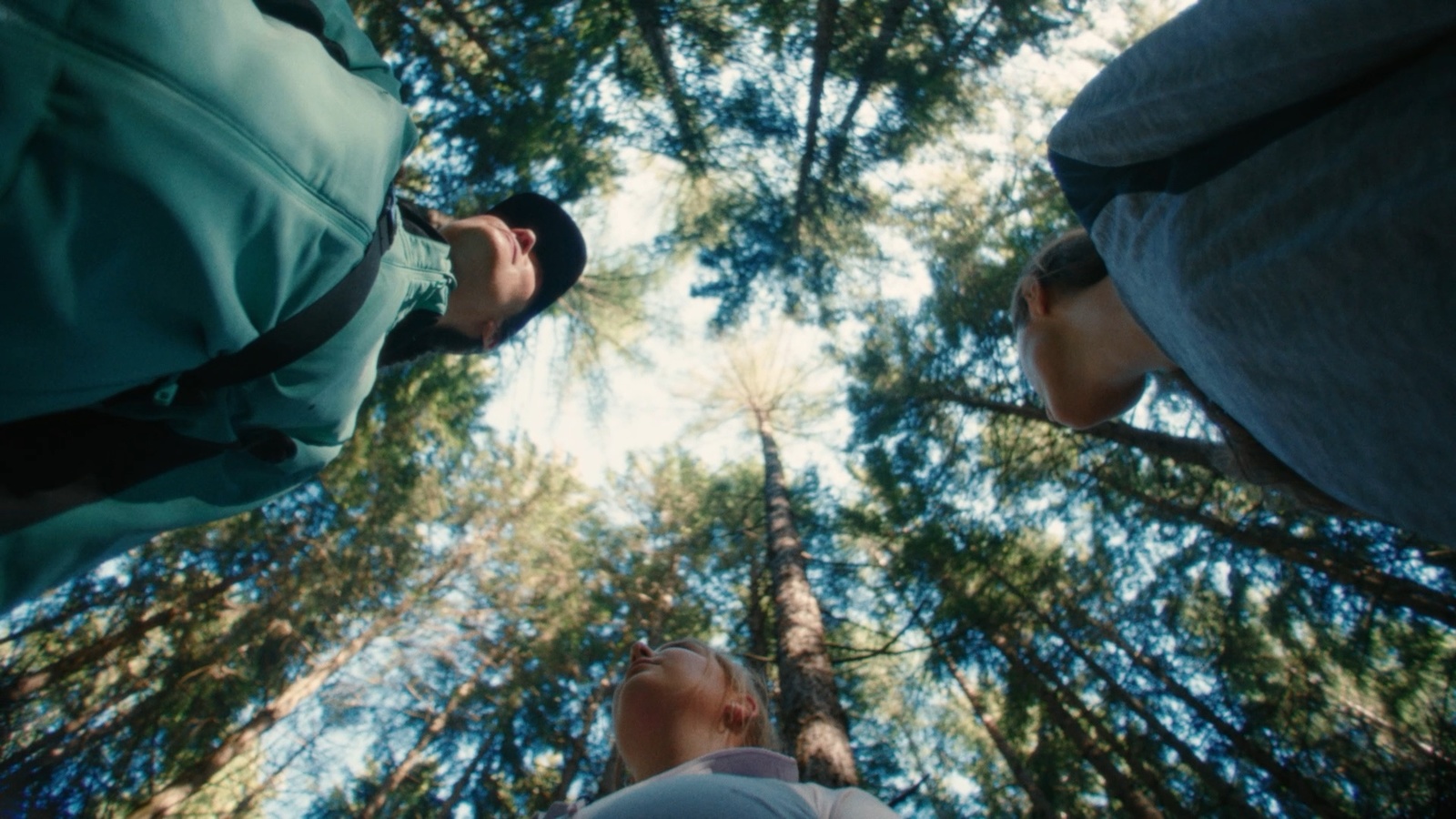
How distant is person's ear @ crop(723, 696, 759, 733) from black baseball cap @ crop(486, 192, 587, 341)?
5.95ft

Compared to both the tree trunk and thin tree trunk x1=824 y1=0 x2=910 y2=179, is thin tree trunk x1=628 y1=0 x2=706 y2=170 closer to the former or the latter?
thin tree trunk x1=824 y1=0 x2=910 y2=179

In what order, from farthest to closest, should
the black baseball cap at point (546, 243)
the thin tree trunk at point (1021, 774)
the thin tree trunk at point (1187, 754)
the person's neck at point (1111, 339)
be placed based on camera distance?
1. the thin tree trunk at point (1021, 774)
2. the thin tree trunk at point (1187, 754)
3. the black baseball cap at point (546, 243)
4. the person's neck at point (1111, 339)

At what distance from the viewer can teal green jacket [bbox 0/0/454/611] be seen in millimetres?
853

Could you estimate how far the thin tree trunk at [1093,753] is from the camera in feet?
21.9

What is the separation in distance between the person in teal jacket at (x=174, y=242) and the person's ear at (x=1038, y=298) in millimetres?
1872

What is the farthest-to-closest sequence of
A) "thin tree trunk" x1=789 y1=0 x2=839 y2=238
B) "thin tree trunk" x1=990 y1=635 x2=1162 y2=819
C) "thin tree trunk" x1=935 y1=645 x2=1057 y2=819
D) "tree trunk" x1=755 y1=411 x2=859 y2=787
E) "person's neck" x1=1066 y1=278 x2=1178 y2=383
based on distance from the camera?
"thin tree trunk" x1=990 y1=635 x2=1162 y2=819
"thin tree trunk" x1=935 y1=645 x2=1057 y2=819
"thin tree trunk" x1=789 y1=0 x2=839 y2=238
"tree trunk" x1=755 y1=411 x2=859 y2=787
"person's neck" x1=1066 y1=278 x2=1178 y2=383

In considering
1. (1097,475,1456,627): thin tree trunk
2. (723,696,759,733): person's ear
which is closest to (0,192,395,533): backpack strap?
(723,696,759,733): person's ear

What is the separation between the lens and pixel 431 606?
11.8 m

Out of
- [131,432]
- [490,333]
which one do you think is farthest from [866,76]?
[131,432]

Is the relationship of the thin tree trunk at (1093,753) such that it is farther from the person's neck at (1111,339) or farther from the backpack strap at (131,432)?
the backpack strap at (131,432)

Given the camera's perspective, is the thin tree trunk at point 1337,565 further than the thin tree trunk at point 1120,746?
No

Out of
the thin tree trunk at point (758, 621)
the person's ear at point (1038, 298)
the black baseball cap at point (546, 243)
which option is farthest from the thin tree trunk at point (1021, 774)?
the black baseball cap at point (546, 243)

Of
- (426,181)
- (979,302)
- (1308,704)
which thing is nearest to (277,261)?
(426,181)

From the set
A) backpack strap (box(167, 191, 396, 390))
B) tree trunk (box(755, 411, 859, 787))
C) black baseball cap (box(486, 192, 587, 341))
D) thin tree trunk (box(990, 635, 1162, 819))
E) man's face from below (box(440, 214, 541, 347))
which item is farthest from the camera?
thin tree trunk (box(990, 635, 1162, 819))
